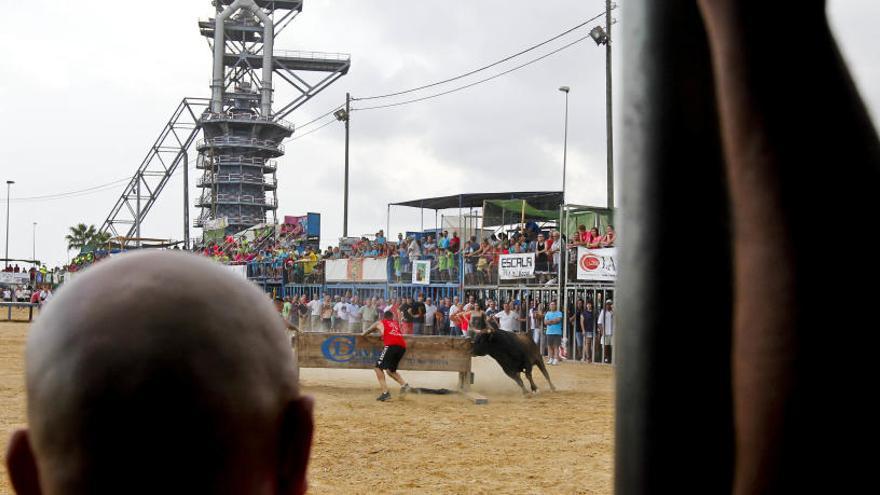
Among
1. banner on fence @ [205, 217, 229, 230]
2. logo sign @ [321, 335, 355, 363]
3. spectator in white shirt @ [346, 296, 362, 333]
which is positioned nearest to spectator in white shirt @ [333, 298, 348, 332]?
spectator in white shirt @ [346, 296, 362, 333]

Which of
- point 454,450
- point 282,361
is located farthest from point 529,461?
point 282,361

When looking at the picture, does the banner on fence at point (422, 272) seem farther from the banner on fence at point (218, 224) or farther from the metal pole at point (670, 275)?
the banner on fence at point (218, 224)

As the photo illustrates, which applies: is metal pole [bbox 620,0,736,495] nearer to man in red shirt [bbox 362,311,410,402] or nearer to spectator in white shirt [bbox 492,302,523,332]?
man in red shirt [bbox 362,311,410,402]

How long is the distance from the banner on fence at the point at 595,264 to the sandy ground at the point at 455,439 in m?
3.73

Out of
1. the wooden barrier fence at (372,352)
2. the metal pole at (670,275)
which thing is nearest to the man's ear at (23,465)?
the metal pole at (670,275)

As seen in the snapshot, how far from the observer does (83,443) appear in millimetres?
578

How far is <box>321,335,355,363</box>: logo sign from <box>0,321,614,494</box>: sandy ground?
0.60 metres

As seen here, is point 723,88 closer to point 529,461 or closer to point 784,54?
point 784,54

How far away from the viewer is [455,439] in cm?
1038

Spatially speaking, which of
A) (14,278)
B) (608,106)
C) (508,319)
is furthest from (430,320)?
(14,278)

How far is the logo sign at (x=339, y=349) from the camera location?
50.5 ft

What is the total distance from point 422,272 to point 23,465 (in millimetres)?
26160

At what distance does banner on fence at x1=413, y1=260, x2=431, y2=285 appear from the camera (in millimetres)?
26620

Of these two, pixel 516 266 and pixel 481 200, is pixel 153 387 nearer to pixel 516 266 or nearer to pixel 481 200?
pixel 516 266
